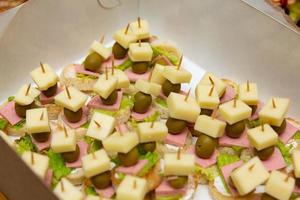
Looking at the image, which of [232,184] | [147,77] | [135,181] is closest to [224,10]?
[147,77]

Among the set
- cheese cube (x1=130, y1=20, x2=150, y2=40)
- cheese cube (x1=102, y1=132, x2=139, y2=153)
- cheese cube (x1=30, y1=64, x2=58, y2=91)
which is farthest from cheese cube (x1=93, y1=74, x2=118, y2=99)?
cheese cube (x1=130, y1=20, x2=150, y2=40)

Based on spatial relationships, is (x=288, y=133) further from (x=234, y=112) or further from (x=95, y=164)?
(x=95, y=164)

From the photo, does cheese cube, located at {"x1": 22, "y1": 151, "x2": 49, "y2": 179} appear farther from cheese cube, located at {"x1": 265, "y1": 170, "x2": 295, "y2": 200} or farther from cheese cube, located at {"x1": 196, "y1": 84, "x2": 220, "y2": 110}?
cheese cube, located at {"x1": 265, "y1": 170, "x2": 295, "y2": 200}

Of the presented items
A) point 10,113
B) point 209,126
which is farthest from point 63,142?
point 209,126

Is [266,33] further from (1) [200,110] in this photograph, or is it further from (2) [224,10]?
(1) [200,110]

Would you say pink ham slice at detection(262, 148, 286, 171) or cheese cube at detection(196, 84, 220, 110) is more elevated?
cheese cube at detection(196, 84, 220, 110)

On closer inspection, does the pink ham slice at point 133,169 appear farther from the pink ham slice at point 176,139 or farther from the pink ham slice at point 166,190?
the pink ham slice at point 176,139

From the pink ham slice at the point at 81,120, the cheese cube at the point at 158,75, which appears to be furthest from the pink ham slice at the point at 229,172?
the pink ham slice at the point at 81,120

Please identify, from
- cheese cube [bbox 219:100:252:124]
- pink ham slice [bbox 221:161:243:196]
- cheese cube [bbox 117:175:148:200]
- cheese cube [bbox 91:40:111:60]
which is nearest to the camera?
cheese cube [bbox 117:175:148:200]
